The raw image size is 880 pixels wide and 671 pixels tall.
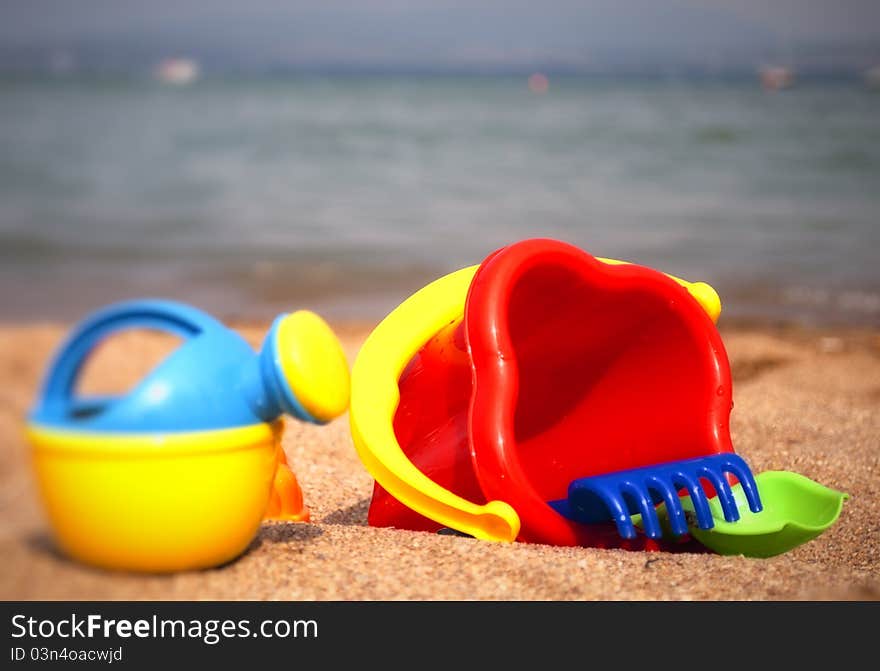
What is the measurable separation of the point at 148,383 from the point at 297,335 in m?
0.25

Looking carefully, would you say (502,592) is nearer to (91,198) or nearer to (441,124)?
(91,198)

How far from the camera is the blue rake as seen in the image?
2.24 metres

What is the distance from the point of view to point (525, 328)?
2.74 m

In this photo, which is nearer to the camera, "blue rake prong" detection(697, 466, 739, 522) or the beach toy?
the beach toy

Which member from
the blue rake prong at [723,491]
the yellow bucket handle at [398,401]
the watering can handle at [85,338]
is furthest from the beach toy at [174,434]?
the blue rake prong at [723,491]

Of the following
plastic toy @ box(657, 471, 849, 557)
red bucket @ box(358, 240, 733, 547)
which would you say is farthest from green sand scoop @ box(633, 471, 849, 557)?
red bucket @ box(358, 240, 733, 547)

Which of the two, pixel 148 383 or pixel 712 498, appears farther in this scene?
pixel 712 498

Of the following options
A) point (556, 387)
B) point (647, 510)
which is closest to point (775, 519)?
point (647, 510)

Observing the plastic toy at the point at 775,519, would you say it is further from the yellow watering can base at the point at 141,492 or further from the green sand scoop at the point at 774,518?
the yellow watering can base at the point at 141,492

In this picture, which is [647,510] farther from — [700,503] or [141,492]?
[141,492]

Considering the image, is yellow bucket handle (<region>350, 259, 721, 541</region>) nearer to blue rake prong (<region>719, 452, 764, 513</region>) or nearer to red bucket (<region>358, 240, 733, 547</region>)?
red bucket (<region>358, 240, 733, 547</region>)

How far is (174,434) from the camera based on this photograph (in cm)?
162

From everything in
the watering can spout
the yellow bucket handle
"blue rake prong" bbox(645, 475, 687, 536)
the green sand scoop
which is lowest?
the green sand scoop
